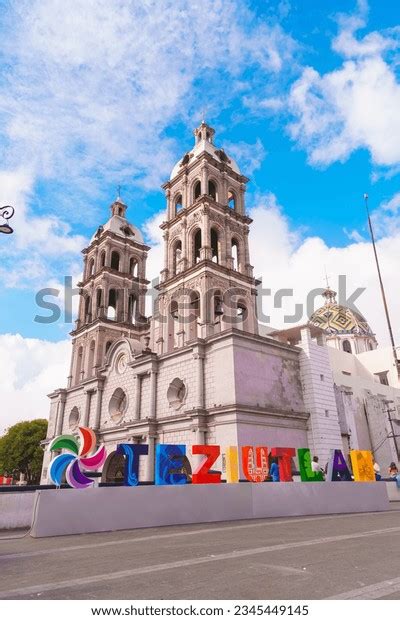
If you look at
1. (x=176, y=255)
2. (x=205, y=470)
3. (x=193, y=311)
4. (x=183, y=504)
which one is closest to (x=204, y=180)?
(x=176, y=255)

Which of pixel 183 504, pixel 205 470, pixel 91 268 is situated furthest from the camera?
pixel 91 268

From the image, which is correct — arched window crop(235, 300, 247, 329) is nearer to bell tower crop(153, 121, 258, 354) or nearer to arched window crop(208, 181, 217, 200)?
bell tower crop(153, 121, 258, 354)

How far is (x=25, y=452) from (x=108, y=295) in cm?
2931

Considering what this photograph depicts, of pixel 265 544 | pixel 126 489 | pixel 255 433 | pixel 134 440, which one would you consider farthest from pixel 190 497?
pixel 134 440

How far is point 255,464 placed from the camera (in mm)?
17172

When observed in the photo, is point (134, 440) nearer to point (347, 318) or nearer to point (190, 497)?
point (190, 497)

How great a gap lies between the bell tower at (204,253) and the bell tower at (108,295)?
7.81m

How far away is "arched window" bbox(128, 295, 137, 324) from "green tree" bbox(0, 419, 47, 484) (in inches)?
992

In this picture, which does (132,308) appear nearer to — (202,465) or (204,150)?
(204,150)

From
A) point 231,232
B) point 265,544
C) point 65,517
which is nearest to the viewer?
point 265,544

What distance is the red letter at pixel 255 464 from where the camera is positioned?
1688 cm

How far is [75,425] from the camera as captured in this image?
123ft

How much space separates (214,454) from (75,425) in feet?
79.7

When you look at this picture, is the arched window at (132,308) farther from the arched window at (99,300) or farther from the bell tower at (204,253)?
the bell tower at (204,253)
